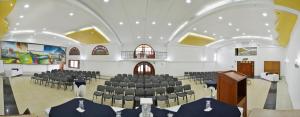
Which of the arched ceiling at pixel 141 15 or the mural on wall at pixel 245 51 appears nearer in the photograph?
the arched ceiling at pixel 141 15

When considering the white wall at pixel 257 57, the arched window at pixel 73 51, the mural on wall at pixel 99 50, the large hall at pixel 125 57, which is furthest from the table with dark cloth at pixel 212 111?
the white wall at pixel 257 57

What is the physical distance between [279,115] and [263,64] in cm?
1952

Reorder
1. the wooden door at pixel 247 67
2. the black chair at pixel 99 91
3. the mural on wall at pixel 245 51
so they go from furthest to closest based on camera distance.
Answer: the wooden door at pixel 247 67, the mural on wall at pixel 245 51, the black chair at pixel 99 91

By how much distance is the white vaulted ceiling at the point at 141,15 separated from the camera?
3094mm

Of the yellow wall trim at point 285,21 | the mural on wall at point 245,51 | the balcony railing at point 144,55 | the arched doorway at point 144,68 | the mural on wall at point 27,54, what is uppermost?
the yellow wall trim at point 285,21

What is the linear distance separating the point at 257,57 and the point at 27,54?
803 inches

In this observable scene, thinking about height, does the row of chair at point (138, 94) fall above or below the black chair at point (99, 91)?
below

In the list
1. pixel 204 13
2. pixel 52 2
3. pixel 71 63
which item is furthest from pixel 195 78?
pixel 52 2

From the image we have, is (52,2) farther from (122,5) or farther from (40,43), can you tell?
(122,5)

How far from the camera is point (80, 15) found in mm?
4098

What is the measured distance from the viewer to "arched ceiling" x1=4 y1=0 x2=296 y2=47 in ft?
10.1

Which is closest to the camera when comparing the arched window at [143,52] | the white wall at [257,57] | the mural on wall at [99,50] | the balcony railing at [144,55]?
the mural on wall at [99,50]

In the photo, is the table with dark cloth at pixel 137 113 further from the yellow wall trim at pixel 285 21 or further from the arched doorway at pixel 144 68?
the arched doorway at pixel 144 68

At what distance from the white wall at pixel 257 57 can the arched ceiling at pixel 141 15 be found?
9.07 meters
